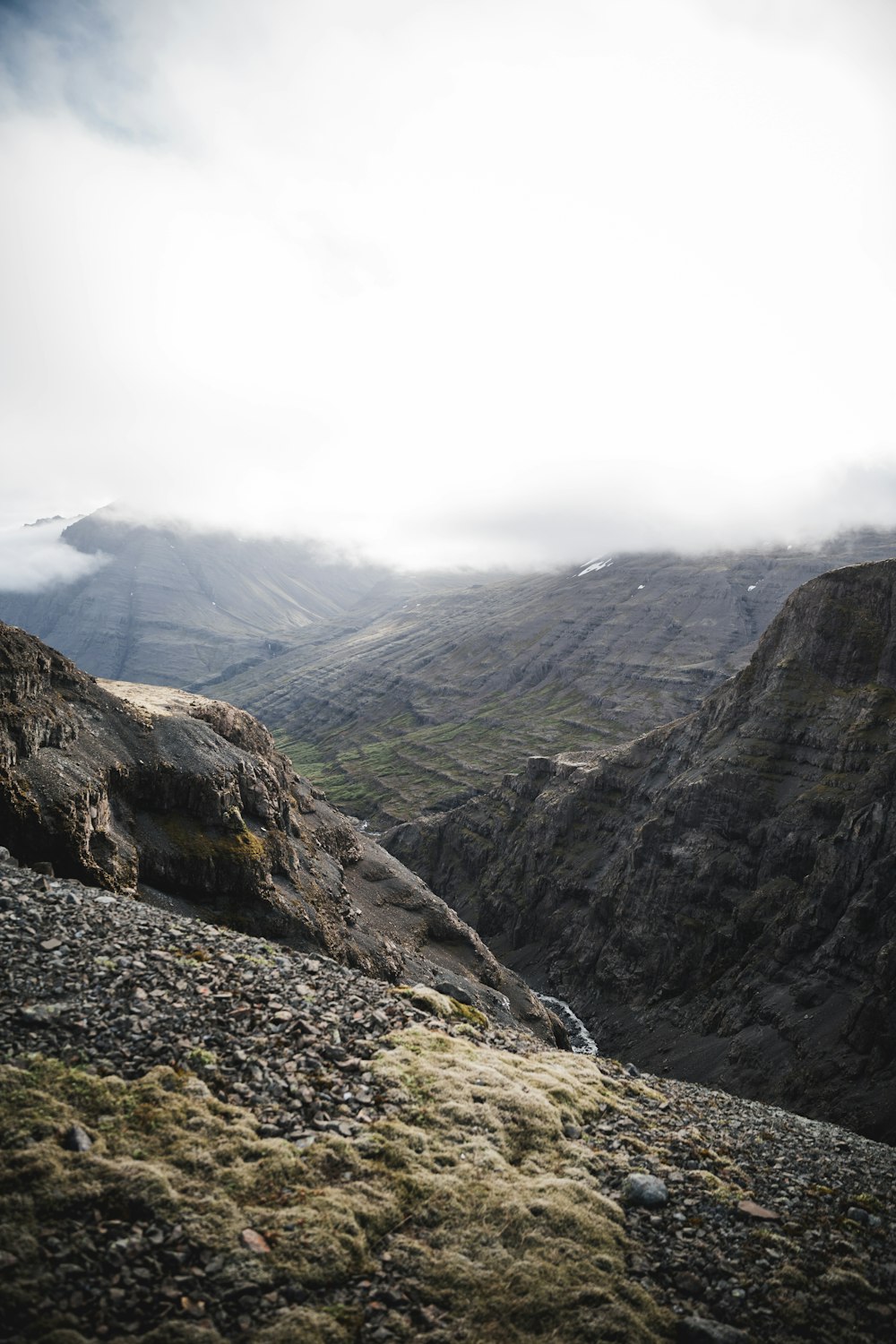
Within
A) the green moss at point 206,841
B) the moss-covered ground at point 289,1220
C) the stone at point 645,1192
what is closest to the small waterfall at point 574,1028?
the green moss at point 206,841

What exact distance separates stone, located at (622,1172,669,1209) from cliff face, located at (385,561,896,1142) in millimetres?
55034

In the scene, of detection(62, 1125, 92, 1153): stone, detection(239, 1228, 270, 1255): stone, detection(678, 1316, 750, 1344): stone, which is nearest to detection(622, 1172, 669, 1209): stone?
detection(678, 1316, 750, 1344): stone

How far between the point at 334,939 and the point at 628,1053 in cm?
5798

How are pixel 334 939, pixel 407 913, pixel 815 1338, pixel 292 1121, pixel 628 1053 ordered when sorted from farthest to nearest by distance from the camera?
pixel 628 1053, pixel 407 913, pixel 334 939, pixel 292 1121, pixel 815 1338

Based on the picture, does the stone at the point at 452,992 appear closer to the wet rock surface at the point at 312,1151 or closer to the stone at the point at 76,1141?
the wet rock surface at the point at 312,1151

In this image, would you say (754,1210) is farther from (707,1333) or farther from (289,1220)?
(289,1220)

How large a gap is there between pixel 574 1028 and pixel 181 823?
79002 millimetres

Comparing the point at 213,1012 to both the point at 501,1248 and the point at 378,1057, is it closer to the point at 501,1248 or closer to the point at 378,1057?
the point at 378,1057

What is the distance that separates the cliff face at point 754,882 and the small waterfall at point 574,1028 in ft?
6.76

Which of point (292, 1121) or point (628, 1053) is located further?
point (628, 1053)

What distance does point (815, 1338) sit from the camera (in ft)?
45.2

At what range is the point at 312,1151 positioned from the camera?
50.5 feet

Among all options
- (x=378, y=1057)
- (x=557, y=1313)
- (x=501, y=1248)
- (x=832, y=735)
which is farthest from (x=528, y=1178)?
(x=832, y=735)

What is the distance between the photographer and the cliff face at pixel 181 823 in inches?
1430
